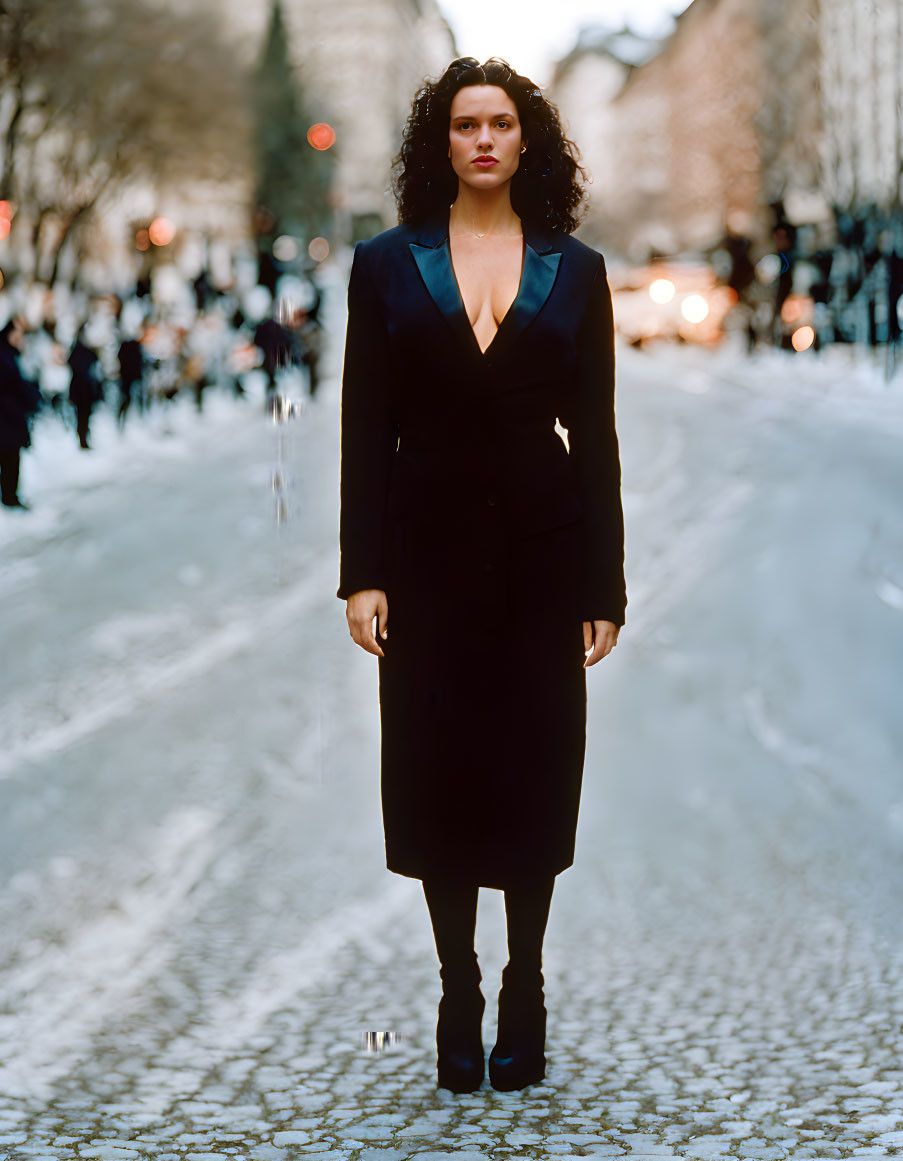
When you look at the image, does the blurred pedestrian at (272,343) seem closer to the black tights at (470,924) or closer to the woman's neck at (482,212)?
the woman's neck at (482,212)

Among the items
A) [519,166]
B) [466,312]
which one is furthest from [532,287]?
[519,166]

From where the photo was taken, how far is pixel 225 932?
16.6 feet

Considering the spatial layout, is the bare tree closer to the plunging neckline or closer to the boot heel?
the plunging neckline

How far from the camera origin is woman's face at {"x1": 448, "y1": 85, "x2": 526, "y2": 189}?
3.64 meters

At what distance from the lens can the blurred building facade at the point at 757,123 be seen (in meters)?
30.7

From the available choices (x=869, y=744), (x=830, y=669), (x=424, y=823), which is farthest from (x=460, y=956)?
(x=830, y=669)

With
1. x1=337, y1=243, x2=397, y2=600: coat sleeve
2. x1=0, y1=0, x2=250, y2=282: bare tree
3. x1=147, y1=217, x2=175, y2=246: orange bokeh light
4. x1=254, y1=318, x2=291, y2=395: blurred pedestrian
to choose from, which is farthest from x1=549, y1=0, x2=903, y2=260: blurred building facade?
x1=147, y1=217, x2=175, y2=246: orange bokeh light

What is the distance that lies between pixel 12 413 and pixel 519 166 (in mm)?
11578

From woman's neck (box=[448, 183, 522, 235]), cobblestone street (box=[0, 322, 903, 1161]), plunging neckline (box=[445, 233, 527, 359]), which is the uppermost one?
woman's neck (box=[448, 183, 522, 235])

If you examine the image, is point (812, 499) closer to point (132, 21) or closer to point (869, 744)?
point (869, 744)

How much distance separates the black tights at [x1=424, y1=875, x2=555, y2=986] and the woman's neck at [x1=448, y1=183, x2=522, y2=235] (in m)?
1.58

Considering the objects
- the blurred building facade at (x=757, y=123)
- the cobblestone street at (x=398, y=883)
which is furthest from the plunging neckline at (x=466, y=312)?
the cobblestone street at (x=398, y=883)

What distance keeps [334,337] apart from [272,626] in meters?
31.4

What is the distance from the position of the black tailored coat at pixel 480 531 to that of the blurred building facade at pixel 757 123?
606 millimetres
